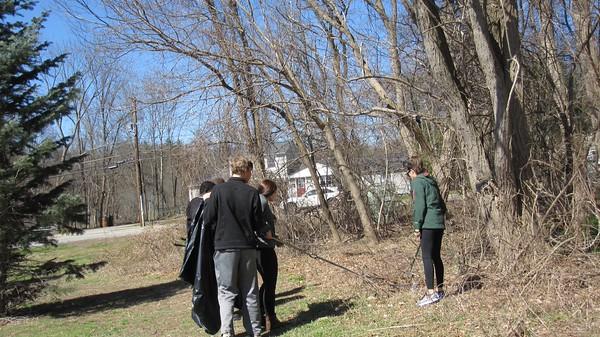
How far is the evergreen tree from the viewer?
9594 mm

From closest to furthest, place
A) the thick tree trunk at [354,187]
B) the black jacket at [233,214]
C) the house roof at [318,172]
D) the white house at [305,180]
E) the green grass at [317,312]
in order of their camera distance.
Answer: the green grass at [317,312] < the black jacket at [233,214] < the thick tree trunk at [354,187] < the white house at [305,180] < the house roof at [318,172]

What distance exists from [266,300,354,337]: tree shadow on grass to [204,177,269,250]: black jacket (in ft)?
3.88

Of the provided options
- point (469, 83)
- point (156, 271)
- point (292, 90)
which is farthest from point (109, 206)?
point (469, 83)

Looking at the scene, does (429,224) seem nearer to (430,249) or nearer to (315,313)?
(430,249)

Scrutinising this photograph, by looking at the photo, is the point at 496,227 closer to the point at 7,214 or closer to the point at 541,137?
the point at 541,137

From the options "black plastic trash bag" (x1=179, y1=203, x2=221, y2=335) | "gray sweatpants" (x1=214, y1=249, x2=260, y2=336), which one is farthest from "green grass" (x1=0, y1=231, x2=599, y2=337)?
"black plastic trash bag" (x1=179, y1=203, x2=221, y2=335)

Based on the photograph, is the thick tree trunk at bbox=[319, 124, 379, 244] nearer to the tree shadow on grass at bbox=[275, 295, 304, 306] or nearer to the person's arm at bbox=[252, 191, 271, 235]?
the tree shadow on grass at bbox=[275, 295, 304, 306]

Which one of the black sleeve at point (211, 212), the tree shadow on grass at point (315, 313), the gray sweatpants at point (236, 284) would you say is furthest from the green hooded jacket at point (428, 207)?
the black sleeve at point (211, 212)

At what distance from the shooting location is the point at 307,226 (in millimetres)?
14383

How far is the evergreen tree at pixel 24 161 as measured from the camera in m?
9.59

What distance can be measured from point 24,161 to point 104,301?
10.00 feet

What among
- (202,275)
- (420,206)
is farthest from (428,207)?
(202,275)

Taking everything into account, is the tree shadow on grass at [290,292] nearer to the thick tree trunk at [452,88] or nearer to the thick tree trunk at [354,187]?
the thick tree trunk at [452,88]

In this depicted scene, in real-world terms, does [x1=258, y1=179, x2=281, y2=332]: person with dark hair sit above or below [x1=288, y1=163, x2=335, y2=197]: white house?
below
